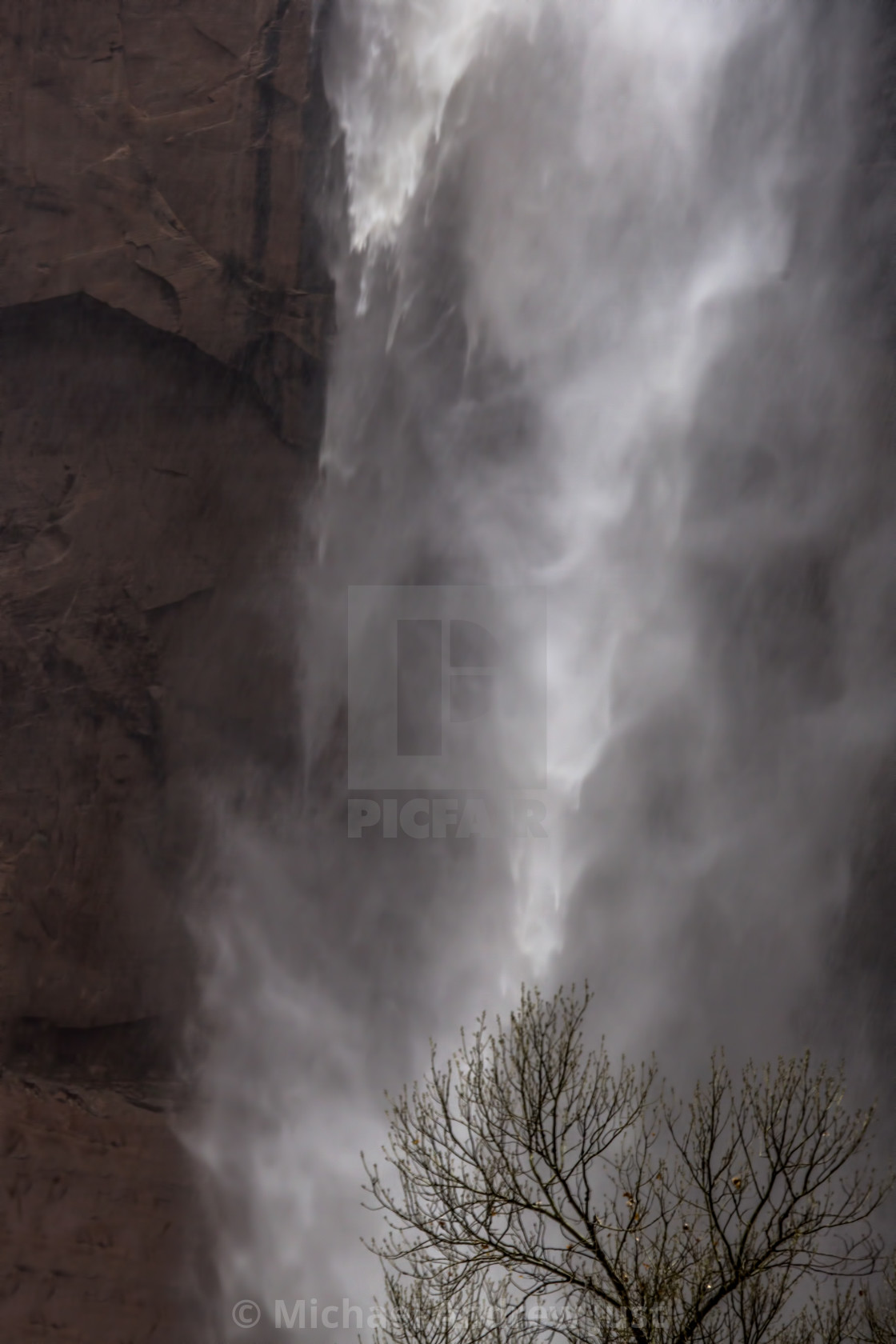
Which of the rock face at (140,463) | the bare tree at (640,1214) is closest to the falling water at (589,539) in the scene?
the rock face at (140,463)

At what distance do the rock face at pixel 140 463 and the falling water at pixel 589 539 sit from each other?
742mm

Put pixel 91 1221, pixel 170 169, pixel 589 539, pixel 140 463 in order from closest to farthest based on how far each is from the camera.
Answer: pixel 589 539, pixel 91 1221, pixel 170 169, pixel 140 463

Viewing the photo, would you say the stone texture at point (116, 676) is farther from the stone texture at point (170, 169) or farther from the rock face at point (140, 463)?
the stone texture at point (170, 169)

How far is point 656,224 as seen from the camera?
1454 cm

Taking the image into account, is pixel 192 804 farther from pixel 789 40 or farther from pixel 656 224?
pixel 789 40

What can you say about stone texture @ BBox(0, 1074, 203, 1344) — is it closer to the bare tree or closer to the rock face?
the rock face

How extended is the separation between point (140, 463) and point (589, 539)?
6.18 meters

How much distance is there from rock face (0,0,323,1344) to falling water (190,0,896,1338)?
74 centimetres

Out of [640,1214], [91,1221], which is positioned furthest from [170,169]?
[640,1214]

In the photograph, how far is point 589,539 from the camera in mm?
14641

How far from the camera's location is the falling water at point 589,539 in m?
12.9

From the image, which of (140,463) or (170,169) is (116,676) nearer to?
(140,463)

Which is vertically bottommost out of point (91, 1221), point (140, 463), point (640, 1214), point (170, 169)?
point (640, 1214)

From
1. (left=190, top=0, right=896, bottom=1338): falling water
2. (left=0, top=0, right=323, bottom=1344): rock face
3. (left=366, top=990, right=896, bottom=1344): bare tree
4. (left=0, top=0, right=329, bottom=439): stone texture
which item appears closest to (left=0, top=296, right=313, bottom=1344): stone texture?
(left=0, top=0, right=323, bottom=1344): rock face
